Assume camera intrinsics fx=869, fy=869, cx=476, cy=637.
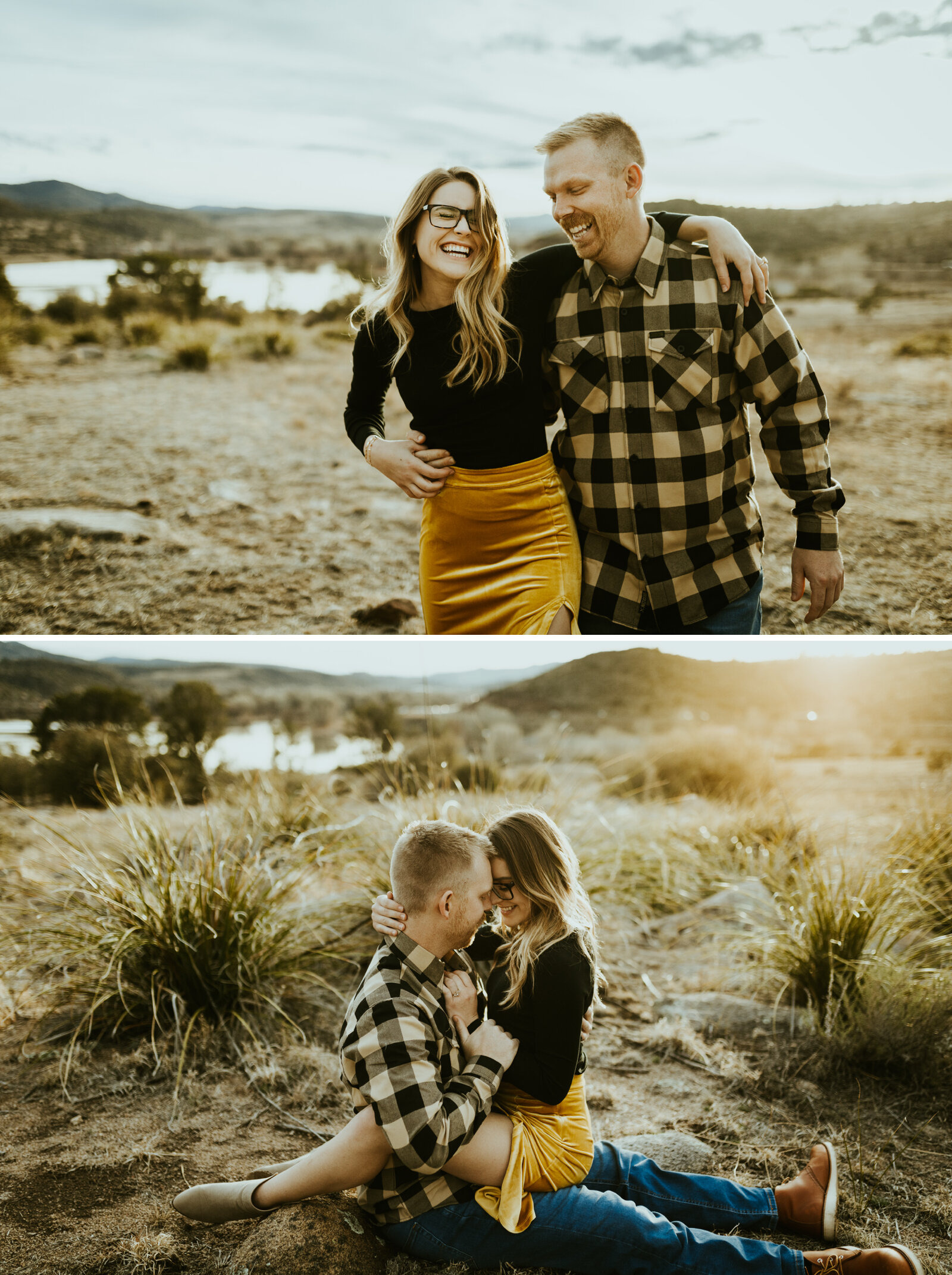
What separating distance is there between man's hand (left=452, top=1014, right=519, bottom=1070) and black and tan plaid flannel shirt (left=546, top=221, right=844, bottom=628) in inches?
55.9

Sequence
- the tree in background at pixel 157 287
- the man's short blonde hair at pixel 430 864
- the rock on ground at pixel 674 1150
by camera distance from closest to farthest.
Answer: the man's short blonde hair at pixel 430 864 → the rock on ground at pixel 674 1150 → the tree in background at pixel 157 287

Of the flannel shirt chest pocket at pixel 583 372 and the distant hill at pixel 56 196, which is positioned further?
the distant hill at pixel 56 196

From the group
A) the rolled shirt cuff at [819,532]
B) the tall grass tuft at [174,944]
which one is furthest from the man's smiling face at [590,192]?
the tall grass tuft at [174,944]

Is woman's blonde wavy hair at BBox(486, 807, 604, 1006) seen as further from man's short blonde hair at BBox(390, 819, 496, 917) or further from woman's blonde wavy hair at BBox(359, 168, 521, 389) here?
woman's blonde wavy hair at BBox(359, 168, 521, 389)

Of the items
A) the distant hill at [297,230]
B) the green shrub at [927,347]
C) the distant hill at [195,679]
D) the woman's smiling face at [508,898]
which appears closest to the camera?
the woman's smiling face at [508,898]

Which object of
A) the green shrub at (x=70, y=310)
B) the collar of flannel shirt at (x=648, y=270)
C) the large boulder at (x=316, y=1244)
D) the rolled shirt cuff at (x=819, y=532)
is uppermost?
the green shrub at (x=70, y=310)

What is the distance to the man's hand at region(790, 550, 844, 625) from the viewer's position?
283 centimetres

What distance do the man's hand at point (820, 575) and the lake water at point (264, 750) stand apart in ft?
7.69

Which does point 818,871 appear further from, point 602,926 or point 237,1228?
point 237,1228

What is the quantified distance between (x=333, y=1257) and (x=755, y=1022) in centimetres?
184

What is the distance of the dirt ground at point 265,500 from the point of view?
4773 mm

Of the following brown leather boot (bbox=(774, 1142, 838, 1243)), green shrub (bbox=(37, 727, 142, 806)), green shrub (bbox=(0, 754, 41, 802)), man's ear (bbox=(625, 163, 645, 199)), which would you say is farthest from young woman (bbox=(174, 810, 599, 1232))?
green shrub (bbox=(0, 754, 41, 802))

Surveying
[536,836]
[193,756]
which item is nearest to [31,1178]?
[536,836]

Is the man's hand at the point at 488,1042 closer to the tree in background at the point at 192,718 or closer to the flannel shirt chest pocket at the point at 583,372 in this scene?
the flannel shirt chest pocket at the point at 583,372
